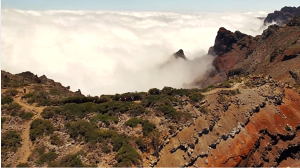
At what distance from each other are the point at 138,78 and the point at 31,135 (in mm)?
138388

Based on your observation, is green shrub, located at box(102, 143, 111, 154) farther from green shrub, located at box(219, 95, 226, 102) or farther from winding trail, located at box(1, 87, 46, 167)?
green shrub, located at box(219, 95, 226, 102)

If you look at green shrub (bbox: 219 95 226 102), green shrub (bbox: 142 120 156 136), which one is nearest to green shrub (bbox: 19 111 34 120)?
green shrub (bbox: 142 120 156 136)

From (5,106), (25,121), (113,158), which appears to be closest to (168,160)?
(113,158)

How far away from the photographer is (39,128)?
2498 centimetres

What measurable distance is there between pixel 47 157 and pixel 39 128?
15.7 ft

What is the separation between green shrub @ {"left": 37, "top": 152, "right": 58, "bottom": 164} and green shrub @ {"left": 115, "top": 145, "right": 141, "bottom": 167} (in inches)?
222

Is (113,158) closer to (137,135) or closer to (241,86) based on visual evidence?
(137,135)

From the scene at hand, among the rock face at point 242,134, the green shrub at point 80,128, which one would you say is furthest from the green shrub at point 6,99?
the rock face at point 242,134

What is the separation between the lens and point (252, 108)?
99.7ft

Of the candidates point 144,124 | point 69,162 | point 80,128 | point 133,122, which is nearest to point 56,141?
point 80,128

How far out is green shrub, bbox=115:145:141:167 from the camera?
20844 mm

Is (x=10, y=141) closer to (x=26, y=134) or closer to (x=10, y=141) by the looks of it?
(x=10, y=141)

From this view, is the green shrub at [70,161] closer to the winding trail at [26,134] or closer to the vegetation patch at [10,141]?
the winding trail at [26,134]

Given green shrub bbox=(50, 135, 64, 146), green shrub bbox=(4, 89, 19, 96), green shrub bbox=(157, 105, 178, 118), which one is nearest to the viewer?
green shrub bbox=(50, 135, 64, 146)
